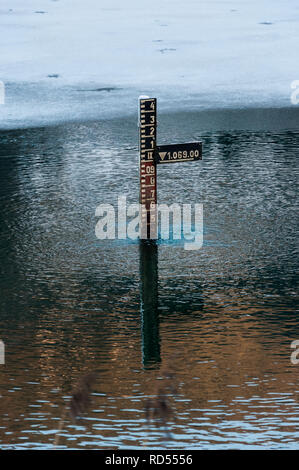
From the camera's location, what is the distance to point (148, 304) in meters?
9.22

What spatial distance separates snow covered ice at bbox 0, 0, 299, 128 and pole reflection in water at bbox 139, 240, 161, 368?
7.04 meters

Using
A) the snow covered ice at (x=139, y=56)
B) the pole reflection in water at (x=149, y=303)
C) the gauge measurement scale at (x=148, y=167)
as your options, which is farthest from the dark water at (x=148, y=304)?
the snow covered ice at (x=139, y=56)

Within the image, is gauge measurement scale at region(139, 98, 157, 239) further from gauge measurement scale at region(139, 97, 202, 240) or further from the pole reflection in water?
the pole reflection in water

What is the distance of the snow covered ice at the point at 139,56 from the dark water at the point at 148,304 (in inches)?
141

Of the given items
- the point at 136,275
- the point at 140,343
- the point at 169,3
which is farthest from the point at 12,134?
the point at 169,3

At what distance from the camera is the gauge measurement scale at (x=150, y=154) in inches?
428

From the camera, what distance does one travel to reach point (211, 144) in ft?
50.6

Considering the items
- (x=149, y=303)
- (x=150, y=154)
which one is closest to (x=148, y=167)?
(x=150, y=154)

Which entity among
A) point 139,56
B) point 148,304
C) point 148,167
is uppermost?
point 139,56

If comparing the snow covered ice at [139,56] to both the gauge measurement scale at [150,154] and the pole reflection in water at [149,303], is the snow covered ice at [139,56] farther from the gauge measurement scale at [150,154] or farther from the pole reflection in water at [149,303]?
the pole reflection in water at [149,303]

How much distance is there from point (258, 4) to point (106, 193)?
17292 mm

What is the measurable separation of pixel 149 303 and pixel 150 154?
2.32 metres

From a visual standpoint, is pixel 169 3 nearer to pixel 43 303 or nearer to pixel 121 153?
pixel 121 153

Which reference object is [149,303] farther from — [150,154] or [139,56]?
[139,56]
